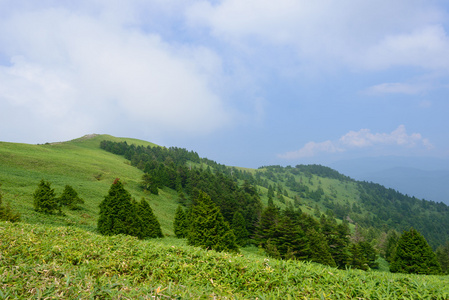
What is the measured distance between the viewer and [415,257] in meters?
29.4

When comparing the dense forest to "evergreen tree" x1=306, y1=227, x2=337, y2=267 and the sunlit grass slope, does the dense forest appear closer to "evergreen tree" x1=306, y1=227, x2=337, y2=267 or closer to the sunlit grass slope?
"evergreen tree" x1=306, y1=227, x2=337, y2=267

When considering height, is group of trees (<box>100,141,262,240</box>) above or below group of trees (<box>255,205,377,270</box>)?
above

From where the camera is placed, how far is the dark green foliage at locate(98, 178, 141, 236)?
21984 mm

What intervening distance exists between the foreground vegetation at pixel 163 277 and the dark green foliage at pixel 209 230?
15.3 meters

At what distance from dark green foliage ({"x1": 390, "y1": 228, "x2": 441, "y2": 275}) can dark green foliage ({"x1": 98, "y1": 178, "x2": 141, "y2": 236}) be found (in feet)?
124

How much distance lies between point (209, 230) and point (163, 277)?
17183mm

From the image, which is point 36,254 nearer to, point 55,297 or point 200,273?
point 55,297

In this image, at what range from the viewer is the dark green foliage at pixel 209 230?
2142 cm

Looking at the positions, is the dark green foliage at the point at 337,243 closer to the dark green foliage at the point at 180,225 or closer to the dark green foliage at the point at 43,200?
the dark green foliage at the point at 180,225

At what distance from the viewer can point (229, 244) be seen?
22.6 metres

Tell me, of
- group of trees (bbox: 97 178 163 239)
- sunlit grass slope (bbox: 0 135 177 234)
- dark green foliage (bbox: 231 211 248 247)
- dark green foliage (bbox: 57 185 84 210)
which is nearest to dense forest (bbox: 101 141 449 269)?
dark green foliage (bbox: 231 211 248 247)

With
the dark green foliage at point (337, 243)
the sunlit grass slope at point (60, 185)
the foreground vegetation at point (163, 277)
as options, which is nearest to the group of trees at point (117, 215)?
the sunlit grass slope at point (60, 185)

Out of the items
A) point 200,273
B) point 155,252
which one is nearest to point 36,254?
point 155,252

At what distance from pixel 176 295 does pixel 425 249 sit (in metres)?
41.2
